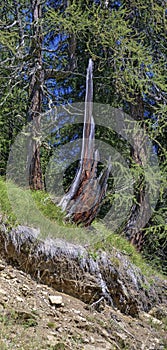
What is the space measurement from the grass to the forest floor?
0.51m

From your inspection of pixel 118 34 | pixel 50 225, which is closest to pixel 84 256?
pixel 50 225

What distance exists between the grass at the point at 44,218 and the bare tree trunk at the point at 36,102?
0.76m

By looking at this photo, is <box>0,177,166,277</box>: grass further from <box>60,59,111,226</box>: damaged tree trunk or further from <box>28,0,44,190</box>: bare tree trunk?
<box>28,0,44,190</box>: bare tree trunk

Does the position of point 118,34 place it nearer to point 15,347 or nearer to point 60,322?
point 60,322

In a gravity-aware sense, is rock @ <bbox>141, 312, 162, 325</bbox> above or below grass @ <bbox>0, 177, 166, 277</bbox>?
below

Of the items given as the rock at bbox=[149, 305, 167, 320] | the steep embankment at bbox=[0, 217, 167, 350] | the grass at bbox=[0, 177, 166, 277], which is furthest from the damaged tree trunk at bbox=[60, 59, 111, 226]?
the rock at bbox=[149, 305, 167, 320]

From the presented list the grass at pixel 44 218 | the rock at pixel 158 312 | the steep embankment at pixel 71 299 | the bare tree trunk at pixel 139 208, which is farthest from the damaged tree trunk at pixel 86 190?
the rock at pixel 158 312

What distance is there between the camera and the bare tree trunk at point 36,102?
4969 millimetres

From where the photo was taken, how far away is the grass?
3.38m

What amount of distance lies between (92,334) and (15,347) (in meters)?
0.90

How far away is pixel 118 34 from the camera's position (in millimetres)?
5543

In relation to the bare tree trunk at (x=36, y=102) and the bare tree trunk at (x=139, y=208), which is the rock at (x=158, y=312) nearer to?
the bare tree trunk at (x=139, y=208)

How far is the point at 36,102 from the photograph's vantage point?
5.39 metres

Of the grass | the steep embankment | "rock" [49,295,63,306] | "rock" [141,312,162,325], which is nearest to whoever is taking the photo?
the steep embankment
